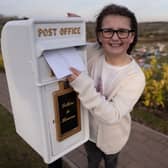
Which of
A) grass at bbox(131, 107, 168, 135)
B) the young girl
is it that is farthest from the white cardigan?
grass at bbox(131, 107, 168, 135)

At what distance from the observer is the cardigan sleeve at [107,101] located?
122 centimetres

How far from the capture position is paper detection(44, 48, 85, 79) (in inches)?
46.6

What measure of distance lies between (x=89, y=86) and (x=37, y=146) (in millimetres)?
537

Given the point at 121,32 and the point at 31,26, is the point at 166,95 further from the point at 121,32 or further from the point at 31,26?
the point at 31,26

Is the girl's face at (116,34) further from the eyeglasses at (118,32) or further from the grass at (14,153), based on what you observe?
the grass at (14,153)

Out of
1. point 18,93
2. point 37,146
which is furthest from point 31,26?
point 37,146

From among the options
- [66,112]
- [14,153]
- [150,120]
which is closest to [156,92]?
[150,120]

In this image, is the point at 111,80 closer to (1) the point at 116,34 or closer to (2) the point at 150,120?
(1) the point at 116,34

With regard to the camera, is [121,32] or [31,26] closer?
[31,26]

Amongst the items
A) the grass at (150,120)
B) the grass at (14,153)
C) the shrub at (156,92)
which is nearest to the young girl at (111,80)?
the grass at (14,153)

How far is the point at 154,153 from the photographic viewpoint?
272cm

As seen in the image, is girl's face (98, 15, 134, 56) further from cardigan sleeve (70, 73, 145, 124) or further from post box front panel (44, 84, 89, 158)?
post box front panel (44, 84, 89, 158)

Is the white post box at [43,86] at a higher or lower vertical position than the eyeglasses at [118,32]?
lower

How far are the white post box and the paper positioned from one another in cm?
3
